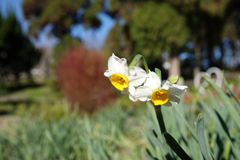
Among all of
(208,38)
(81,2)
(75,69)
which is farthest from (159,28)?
(81,2)

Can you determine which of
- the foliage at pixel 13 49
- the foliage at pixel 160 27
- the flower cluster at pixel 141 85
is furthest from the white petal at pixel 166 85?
the foliage at pixel 13 49

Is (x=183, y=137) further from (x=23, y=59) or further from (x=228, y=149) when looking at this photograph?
(x=23, y=59)

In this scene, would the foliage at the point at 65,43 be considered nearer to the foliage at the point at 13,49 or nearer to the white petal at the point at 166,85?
the foliage at the point at 13,49

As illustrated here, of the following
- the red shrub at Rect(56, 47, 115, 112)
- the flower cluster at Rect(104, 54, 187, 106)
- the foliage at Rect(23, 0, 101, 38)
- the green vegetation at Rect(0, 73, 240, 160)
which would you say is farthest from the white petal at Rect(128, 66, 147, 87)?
the foliage at Rect(23, 0, 101, 38)

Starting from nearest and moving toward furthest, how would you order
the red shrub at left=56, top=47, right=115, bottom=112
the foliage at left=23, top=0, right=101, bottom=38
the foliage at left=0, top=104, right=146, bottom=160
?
the foliage at left=0, top=104, right=146, bottom=160 < the red shrub at left=56, top=47, right=115, bottom=112 < the foliage at left=23, top=0, right=101, bottom=38

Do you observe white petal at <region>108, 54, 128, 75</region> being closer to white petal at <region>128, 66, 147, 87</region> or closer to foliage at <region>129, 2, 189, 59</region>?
white petal at <region>128, 66, 147, 87</region>
